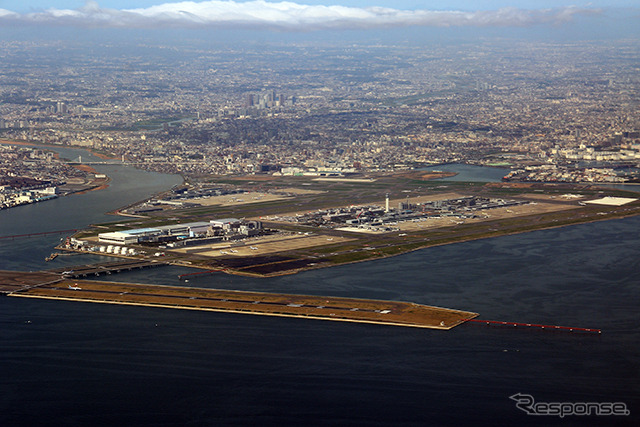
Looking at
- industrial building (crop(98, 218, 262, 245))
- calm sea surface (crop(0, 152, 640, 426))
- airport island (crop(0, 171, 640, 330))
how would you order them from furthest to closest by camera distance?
industrial building (crop(98, 218, 262, 245)) → airport island (crop(0, 171, 640, 330)) → calm sea surface (crop(0, 152, 640, 426))

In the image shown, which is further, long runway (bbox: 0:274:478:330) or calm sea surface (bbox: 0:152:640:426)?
long runway (bbox: 0:274:478:330)

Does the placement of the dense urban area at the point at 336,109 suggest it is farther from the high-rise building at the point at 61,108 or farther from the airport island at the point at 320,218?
the airport island at the point at 320,218

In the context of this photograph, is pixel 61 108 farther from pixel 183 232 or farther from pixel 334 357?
pixel 334 357

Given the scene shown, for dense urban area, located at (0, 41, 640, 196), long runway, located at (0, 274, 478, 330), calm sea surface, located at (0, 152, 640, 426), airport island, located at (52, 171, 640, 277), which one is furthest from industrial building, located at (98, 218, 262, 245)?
dense urban area, located at (0, 41, 640, 196)

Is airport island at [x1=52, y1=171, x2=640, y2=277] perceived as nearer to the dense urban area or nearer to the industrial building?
the industrial building

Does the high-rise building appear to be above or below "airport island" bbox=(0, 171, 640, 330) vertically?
below

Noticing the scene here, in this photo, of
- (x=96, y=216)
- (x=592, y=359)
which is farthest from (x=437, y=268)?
(x=96, y=216)
